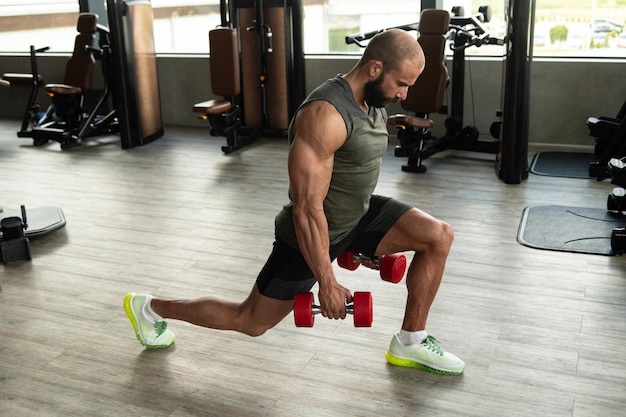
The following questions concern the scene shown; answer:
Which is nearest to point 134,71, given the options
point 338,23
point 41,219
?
point 338,23

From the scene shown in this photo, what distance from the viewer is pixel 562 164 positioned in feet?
16.5

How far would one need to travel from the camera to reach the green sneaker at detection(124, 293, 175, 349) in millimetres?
2535

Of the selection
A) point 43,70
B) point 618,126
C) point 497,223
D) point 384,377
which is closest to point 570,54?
point 618,126

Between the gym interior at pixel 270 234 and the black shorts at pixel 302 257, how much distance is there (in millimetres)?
382

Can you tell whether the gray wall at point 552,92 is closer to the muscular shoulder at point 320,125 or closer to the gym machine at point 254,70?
the gym machine at point 254,70

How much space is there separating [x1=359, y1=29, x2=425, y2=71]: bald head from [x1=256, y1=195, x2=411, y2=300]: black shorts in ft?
1.71

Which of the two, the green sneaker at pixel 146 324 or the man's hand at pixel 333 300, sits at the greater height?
the man's hand at pixel 333 300

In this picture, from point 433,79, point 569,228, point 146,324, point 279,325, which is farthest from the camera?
point 433,79

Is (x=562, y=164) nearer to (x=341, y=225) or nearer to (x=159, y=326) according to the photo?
(x=341, y=225)

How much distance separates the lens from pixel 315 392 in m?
2.33

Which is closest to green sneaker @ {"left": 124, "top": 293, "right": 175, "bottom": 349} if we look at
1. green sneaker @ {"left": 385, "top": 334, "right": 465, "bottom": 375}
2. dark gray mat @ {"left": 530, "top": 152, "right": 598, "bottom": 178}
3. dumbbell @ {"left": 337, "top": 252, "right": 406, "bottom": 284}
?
dumbbell @ {"left": 337, "top": 252, "right": 406, "bottom": 284}

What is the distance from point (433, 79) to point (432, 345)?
9.56ft

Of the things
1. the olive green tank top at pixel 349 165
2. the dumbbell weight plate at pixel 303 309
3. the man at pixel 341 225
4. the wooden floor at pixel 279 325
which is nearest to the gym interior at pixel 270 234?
the wooden floor at pixel 279 325

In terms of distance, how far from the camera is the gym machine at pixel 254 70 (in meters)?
5.61
